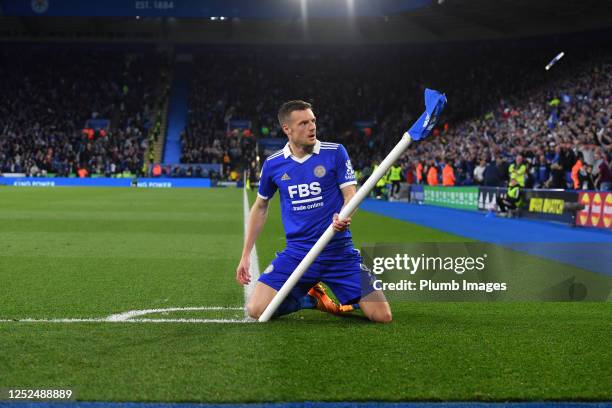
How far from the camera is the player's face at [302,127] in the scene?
20.1ft

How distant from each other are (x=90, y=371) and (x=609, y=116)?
1134 inches

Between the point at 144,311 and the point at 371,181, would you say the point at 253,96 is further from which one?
the point at 371,181

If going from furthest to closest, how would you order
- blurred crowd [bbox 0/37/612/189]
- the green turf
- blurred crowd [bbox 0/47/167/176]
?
blurred crowd [bbox 0/47/167/176], blurred crowd [bbox 0/37/612/189], the green turf

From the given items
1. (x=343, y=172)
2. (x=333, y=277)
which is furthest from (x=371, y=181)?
(x=333, y=277)

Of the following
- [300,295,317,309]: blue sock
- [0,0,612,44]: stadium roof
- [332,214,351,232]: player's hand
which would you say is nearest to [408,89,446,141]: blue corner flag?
[332,214,351,232]: player's hand

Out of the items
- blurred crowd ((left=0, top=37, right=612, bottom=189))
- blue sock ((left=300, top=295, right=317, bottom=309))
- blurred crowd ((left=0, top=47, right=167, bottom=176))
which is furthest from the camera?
blurred crowd ((left=0, top=47, right=167, bottom=176))

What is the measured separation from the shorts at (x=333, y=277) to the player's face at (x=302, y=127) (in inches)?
38.4

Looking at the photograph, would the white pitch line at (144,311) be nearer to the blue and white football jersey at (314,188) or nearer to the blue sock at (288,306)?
the blue sock at (288,306)

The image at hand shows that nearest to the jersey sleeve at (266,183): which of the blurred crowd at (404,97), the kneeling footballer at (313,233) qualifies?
the kneeling footballer at (313,233)

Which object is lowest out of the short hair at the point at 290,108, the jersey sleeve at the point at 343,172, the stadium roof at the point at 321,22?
the jersey sleeve at the point at 343,172

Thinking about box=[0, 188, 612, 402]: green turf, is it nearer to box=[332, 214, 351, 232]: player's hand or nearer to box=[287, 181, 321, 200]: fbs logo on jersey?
box=[332, 214, 351, 232]: player's hand

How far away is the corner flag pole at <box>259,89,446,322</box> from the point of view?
17.9 ft

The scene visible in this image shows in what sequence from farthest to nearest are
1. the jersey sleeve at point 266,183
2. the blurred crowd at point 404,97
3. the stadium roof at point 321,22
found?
the stadium roof at point 321,22 < the blurred crowd at point 404,97 < the jersey sleeve at point 266,183

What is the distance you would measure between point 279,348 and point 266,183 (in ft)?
5.85
